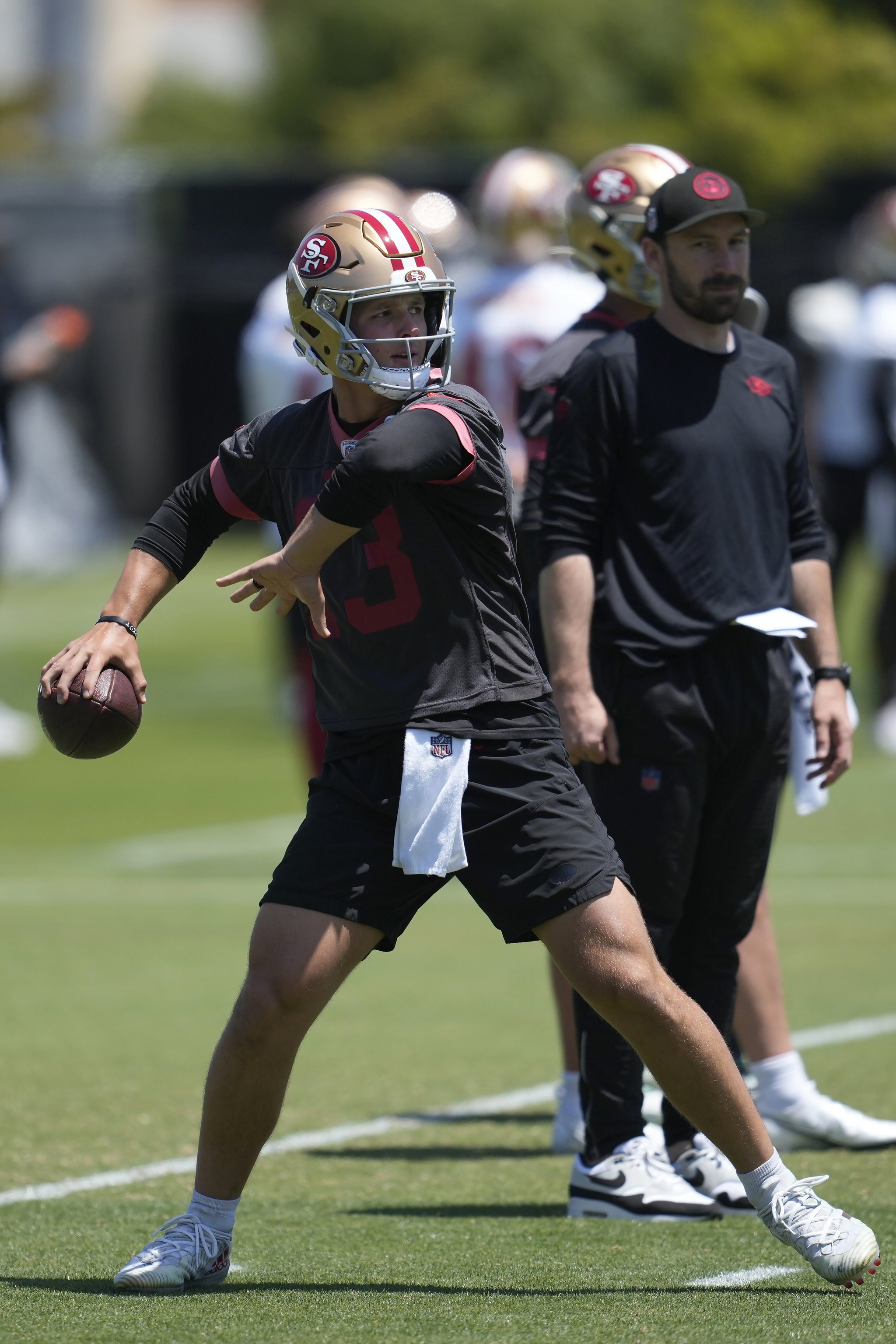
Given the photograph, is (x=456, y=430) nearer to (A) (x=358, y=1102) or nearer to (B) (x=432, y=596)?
(B) (x=432, y=596)

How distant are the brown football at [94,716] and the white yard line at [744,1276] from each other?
162 cm

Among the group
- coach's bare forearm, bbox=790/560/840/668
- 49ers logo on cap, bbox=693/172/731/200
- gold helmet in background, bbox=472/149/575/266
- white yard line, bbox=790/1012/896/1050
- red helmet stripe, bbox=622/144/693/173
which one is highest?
gold helmet in background, bbox=472/149/575/266

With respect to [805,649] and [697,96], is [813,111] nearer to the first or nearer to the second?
[697,96]

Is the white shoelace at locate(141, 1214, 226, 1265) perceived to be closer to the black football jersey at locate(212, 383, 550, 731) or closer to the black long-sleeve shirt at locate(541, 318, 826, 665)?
the black football jersey at locate(212, 383, 550, 731)

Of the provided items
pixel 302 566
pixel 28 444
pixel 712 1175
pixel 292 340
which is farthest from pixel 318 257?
pixel 28 444

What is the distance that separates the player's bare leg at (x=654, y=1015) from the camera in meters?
4.41

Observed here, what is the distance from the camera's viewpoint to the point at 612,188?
5.97 m

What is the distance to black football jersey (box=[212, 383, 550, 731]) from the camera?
4469 millimetres

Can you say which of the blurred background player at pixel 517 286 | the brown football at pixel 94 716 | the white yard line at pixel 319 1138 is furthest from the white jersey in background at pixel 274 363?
the brown football at pixel 94 716

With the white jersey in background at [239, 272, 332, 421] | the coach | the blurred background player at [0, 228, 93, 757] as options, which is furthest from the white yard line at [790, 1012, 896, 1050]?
the blurred background player at [0, 228, 93, 757]

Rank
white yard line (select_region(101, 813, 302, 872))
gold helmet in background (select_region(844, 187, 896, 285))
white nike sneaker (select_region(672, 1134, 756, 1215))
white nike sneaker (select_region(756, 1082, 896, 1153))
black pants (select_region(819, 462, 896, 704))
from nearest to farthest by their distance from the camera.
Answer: white nike sneaker (select_region(672, 1134, 756, 1215)) < white nike sneaker (select_region(756, 1082, 896, 1153)) < white yard line (select_region(101, 813, 302, 872)) < gold helmet in background (select_region(844, 187, 896, 285)) < black pants (select_region(819, 462, 896, 704))

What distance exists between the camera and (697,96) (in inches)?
1478

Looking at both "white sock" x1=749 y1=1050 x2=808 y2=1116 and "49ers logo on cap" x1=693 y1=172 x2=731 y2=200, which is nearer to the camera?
"49ers logo on cap" x1=693 y1=172 x2=731 y2=200

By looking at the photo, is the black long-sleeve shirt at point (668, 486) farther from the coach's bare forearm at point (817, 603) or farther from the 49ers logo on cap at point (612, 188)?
the 49ers logo on cap at point (612, 188)
